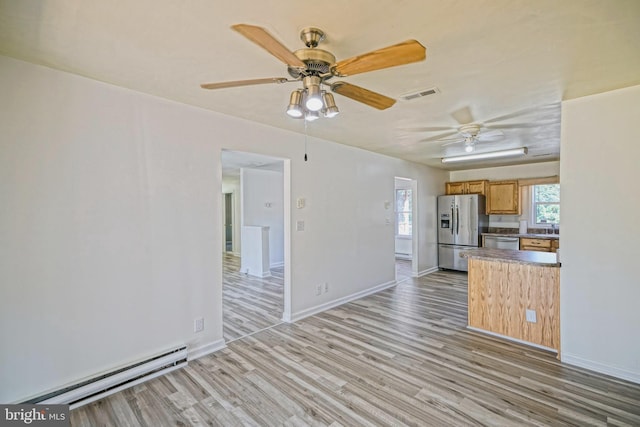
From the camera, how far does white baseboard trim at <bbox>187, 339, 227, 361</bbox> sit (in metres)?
2.83

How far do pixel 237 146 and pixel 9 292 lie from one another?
213 centimetres

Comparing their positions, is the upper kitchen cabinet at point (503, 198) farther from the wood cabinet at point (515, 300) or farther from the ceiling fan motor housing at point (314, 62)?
the ceiling fan motor housing at point (314, 62)

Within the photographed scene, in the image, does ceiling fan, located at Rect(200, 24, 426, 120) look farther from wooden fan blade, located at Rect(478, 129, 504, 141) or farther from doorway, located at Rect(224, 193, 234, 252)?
doorway, located at Rect(224, 193, 234, 252)

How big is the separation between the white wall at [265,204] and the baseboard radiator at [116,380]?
4.53m

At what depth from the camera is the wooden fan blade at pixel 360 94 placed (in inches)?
67.5

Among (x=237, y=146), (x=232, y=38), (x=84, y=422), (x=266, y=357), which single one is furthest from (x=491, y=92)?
(x=84, y=422)

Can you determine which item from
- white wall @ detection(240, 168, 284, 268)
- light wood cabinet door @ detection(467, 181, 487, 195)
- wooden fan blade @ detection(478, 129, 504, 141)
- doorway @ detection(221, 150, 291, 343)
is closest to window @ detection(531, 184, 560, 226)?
light wood cabinet door @ detection(467, 181, 487, 195)

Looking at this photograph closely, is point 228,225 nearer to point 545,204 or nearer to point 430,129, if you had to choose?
point 430,129

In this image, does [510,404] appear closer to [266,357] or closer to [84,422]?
[266,357]

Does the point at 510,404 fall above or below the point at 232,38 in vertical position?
below

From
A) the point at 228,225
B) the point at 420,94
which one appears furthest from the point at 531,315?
the point at 228,225

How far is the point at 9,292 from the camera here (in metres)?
1.95

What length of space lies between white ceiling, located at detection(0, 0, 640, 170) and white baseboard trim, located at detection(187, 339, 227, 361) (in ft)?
7.86

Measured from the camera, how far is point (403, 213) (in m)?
8.77
